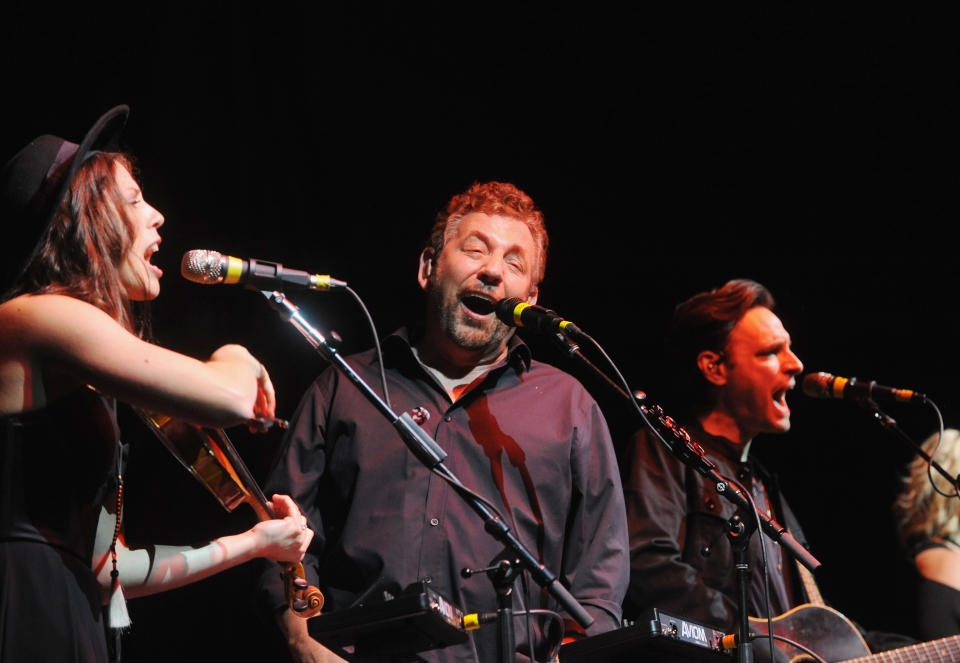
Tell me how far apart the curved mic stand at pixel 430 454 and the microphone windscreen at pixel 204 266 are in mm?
129

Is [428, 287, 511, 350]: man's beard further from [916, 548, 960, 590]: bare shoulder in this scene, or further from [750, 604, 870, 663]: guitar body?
[916, 548, 960, 590]: bare shoulder

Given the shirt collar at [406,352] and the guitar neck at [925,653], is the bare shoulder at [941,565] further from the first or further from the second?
the shirt collar at [406,352]

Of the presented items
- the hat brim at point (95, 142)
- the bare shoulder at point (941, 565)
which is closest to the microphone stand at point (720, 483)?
the hat brim at point (95, 142)

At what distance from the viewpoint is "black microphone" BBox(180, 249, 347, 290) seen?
229cm

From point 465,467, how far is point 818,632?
177 cm

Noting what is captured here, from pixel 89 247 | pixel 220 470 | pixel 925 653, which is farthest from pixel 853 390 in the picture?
pixel 89 247

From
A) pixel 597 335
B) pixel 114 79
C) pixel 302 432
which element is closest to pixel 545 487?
pixel 302 432

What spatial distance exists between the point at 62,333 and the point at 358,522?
1278 millimetres

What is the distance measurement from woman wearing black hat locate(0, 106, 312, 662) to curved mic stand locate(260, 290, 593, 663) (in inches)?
6.3

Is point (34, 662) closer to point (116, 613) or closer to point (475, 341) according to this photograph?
point (116, 613)

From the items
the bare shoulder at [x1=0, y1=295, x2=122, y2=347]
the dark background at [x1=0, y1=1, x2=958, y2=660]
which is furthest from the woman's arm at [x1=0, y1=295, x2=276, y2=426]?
the dark background at [x1=0, y1=1, x2=958, y2=660]

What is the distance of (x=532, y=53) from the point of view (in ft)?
17.1

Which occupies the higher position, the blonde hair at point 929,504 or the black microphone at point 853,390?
the black microphone at point 853,390

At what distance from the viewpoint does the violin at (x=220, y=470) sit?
8.09ft
